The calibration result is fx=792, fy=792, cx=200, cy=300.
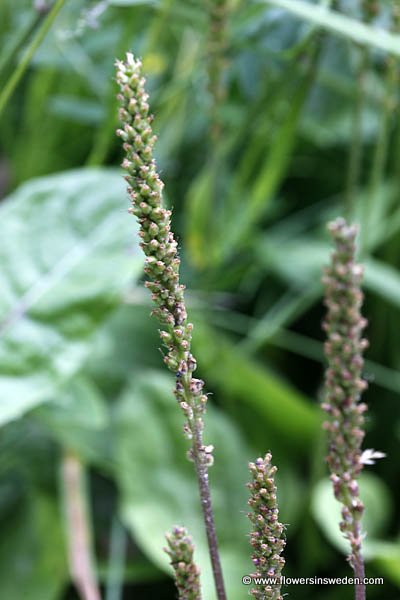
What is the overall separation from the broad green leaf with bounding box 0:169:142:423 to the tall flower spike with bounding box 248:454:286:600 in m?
0.44

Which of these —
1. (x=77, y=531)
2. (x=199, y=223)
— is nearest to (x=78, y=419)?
(x=77, y=531)

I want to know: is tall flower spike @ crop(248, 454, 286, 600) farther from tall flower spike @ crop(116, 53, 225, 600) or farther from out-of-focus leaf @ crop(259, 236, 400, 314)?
out-of-focus leaf @ crop(259, 236, 400, 314)

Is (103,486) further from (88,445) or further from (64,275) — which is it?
(64,275)

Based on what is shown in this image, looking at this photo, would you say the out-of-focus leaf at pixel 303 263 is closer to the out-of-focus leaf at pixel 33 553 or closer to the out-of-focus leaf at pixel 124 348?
the out-of-focus leaf at pixel 124 348

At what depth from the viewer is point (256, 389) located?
832mm

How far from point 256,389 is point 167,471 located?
0.13 meters

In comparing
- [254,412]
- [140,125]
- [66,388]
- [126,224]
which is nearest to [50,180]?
[126,224]

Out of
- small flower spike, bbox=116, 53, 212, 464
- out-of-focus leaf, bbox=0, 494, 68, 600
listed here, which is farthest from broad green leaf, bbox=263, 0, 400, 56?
out-of-focus leaf, bbox=0, 494, 68, 600

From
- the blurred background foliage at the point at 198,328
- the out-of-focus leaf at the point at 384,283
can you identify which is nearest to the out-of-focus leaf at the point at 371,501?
the blurred background foliage at the point at 198,328

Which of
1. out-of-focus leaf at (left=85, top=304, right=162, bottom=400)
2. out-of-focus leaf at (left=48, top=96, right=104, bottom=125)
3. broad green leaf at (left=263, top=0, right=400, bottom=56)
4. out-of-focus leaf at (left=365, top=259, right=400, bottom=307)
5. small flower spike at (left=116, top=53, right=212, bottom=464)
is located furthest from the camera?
out-of-focus leaf at (left=48, top=96, right=104, bottom=125)

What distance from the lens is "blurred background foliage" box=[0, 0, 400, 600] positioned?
0.72 m

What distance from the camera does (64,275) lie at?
774 millimetres

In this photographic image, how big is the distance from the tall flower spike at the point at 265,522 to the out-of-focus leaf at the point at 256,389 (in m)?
0.56

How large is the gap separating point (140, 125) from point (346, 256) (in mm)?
71
